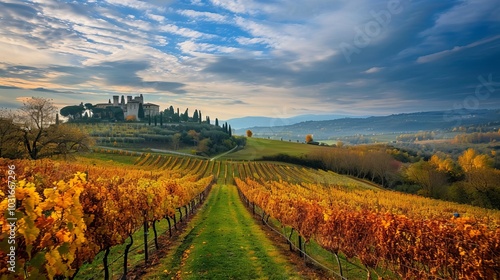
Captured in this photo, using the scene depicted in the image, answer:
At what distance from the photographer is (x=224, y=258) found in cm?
1312

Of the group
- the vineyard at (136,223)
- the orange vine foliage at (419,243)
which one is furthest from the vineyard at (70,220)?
the orange vine foliage at (419,243)

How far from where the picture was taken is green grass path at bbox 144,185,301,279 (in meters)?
11.2

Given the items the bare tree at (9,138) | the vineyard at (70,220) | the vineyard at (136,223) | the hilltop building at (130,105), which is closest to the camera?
the vineyard at (70,220)

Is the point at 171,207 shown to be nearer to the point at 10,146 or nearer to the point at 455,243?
the point at 455,243

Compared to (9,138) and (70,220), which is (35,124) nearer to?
(9,138)

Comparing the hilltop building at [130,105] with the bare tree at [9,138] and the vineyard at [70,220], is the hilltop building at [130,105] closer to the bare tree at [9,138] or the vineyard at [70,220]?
the bare tree at [9,138]

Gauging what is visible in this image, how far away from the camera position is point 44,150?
45781mm

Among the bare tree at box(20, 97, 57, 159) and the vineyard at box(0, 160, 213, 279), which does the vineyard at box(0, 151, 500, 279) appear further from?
the bare tree at box(20, 97, 57, 159)

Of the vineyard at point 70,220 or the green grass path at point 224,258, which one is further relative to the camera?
the green grass path at point 224,258

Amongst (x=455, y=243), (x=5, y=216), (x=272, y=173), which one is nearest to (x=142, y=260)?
(x=5, y=216)

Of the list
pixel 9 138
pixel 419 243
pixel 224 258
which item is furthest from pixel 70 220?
pixel 9 138

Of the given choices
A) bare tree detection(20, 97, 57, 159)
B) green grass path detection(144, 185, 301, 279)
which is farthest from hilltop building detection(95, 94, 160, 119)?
green grass path detection(144, 185, 301, 279)

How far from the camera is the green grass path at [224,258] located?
1116 cm

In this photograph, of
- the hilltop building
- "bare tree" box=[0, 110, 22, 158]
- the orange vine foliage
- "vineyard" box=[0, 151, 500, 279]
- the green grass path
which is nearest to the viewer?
"vineyard" box=[0, 151, 500, 279]
